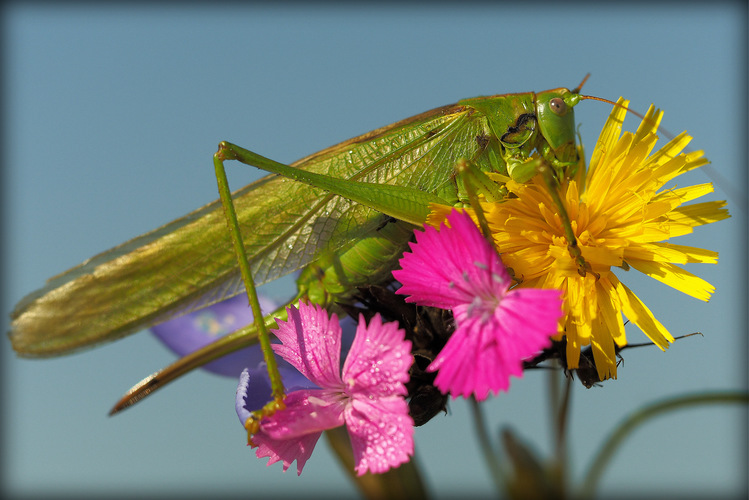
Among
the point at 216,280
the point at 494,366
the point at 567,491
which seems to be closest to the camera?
the point at 494,366

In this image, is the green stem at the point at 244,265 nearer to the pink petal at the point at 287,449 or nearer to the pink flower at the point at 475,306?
the pink petal at the point at 287,449

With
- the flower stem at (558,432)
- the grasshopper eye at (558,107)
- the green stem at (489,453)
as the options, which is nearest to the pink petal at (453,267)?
the grasshopper eye at (558,107)

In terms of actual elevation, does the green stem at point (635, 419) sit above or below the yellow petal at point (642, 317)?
Answer: below

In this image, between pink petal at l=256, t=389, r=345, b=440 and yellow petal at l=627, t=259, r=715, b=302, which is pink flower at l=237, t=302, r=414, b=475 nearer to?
pink petal at l=256, t=389, r=345, b=440

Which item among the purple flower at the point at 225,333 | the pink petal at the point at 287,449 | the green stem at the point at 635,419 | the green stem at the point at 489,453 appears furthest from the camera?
the green stem at the point at 489,453

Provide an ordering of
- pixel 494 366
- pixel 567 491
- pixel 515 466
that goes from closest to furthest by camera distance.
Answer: pixel 494 366 < pixel 515 466 < pixel 567 491

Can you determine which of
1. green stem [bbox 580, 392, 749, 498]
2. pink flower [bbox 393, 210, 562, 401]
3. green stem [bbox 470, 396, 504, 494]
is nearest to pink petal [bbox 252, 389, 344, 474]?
pink flower [bbox 393, 210, 562, 401]

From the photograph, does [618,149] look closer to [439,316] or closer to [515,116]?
[515,116]

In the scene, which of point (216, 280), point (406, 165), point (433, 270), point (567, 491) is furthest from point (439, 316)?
point (567, 491)
